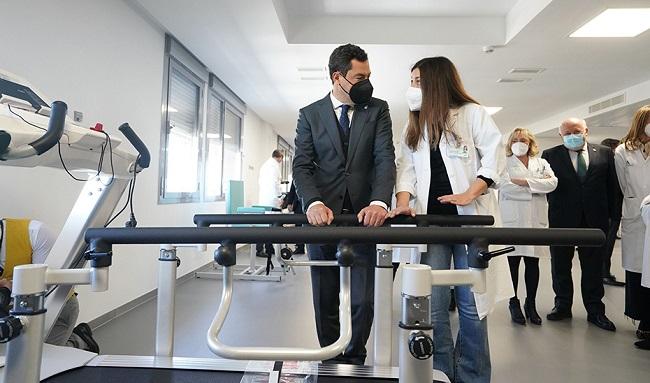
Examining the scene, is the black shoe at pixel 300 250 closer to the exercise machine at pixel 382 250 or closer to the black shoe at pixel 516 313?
the black shoe at pixel 516 313

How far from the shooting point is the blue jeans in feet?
4.72

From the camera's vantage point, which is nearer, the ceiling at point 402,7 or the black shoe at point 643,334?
the black shoe at point 643,334

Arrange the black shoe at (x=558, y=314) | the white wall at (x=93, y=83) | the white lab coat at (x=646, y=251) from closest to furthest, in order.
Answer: the white wall at (x=93, y=83), the white lab coat at (x=646, y=251), the black shoe at (x=558, y=314)

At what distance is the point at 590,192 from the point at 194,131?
170 inches

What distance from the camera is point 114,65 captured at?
10.1 feet

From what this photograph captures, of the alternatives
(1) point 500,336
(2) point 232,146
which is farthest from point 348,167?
(2) point 232,146

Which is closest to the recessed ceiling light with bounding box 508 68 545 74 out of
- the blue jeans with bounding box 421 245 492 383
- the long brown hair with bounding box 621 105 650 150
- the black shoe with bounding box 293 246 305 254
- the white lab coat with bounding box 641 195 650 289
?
the long brown hair with bounding box 621 105 650 150

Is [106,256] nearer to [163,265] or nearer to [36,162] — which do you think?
[163,265]

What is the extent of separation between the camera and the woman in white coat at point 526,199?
119 inches

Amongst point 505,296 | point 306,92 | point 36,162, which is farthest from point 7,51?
point 306,92

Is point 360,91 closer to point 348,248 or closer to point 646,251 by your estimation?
point 348,248

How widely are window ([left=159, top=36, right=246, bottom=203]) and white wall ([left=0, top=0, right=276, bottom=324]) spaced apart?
18 centimetres

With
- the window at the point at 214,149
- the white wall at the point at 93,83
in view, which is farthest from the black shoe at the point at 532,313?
the window at the point at 214,149

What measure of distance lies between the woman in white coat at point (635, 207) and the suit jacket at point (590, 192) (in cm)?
14
